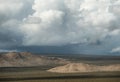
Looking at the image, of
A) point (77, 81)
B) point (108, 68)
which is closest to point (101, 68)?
point (108, 68)

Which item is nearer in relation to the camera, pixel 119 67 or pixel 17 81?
pixel 17 81

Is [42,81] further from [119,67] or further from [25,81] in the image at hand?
[119,67]

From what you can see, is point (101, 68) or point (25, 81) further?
point (101, 68)

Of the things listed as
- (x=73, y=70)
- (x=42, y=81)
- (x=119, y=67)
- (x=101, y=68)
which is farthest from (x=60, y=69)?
(x=42, y=81)

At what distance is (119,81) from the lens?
88750 millimetres

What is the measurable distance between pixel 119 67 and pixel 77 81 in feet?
309

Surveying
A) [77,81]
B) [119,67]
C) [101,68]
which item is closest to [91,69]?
[101,68]

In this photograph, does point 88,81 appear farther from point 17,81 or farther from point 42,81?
point 17,81

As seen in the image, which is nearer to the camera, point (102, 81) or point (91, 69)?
point (102, 81)

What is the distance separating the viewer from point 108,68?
6978 inches

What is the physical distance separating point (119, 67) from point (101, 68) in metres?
11.4

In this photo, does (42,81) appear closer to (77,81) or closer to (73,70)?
(77,81)

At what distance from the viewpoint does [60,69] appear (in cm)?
17400

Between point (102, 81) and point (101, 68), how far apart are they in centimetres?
8833
